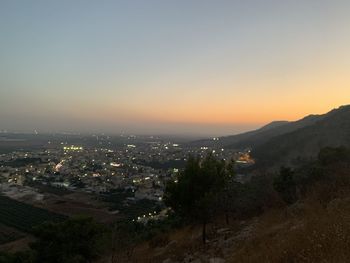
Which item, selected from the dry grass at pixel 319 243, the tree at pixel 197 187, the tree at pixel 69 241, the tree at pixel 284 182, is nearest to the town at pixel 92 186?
the tree at pixel 284 182

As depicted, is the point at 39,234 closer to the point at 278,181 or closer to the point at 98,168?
the point at 278,181

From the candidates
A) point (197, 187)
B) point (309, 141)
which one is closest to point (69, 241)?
point (197, 187)

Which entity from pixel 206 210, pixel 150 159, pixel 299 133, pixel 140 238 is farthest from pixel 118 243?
pixel 150 159

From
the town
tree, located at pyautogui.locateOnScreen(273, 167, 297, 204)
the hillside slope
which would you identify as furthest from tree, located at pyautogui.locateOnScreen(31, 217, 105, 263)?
the hillside slope

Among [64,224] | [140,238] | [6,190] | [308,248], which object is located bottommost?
[6,190]

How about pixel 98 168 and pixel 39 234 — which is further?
pixel 98 168

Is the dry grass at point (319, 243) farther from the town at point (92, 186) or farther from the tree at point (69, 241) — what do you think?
the town at point (92, 186)

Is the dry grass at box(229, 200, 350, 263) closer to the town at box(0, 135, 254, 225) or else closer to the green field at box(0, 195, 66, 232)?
the town at box(0, 135, 254, 225)
